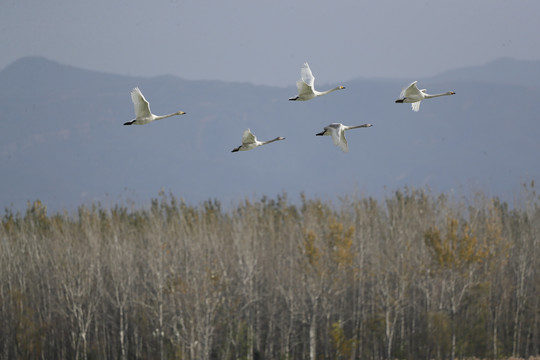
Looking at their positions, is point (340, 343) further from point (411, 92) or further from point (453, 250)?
point (411, 92)

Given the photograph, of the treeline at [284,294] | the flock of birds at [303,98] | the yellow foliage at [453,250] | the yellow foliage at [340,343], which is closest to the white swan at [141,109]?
the flock of birds at [303,98]

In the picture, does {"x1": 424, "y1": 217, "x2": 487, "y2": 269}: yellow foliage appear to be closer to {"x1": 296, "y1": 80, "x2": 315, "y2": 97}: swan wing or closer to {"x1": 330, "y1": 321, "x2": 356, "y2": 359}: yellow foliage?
{"x1": 330, "y1": 321, "x2": 356, "y2": 359}: yellow foliage

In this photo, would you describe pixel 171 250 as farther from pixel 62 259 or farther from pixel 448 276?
pixel 448 276

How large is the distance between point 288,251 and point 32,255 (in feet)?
51.8

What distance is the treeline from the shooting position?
40.4 meters

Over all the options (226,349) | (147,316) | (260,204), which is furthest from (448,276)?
(260,204)

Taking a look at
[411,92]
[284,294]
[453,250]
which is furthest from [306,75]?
[453,250]

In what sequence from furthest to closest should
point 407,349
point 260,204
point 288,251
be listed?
point 260,204
point 288,251
point 407,349

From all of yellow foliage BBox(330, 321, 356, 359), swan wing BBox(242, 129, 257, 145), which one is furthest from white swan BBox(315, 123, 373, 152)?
yellow foliage BBox(330, 321, 356, 359)

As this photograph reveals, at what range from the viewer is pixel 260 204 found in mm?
63031

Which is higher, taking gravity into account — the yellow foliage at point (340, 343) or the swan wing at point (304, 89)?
the swan wing at point (304, 89)

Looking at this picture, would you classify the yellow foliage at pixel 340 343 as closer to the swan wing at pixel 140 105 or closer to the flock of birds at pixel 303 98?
the flock of birds at pixel 303 98

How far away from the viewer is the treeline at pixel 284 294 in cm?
4041

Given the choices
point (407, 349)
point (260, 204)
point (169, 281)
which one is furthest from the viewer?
point (260, 204)
